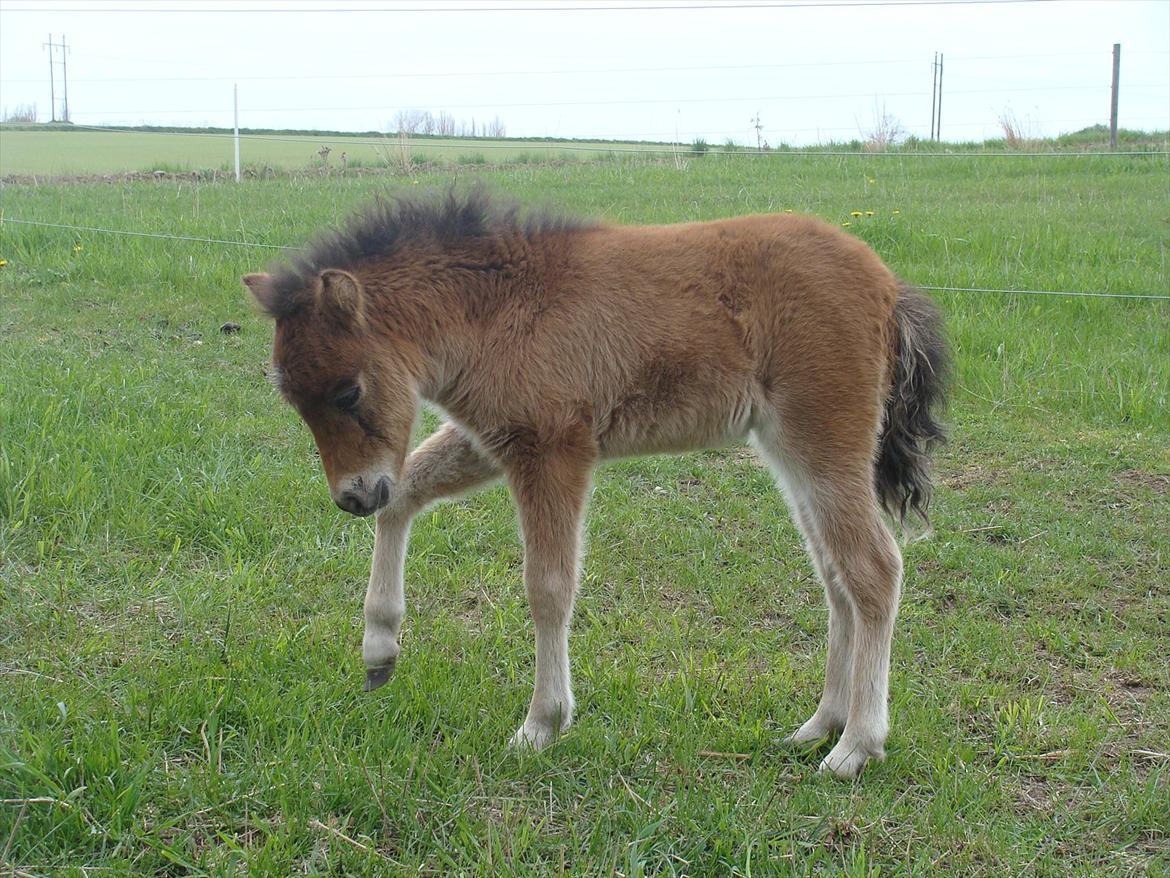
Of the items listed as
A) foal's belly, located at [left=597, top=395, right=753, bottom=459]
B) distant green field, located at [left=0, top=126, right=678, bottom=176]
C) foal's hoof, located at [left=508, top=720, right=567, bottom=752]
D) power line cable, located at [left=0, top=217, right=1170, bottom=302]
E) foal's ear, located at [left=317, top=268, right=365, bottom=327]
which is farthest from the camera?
distant green field, located at [left=0, top=126, right=678, bottom=176]

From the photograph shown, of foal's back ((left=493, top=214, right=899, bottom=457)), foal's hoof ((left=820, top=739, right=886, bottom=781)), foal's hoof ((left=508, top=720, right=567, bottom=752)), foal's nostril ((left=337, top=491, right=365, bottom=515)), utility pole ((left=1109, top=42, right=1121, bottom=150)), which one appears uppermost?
utility pole ((left=1109, top=42, right=1121, bottom=150))

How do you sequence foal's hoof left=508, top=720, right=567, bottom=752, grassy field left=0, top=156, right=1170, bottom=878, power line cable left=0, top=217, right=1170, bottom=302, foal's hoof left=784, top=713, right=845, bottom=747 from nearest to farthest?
grassy field left=0, top=156, right=1170, bottom=878 < foal's hoof left=508, top=720, right=567, bottom=752 < foal's hoof left=784, top=713, right=845, bottom=747 < power line cable left=0, top=217, right=1170, bottom=302

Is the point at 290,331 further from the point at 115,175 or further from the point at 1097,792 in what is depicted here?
the point at 115,175

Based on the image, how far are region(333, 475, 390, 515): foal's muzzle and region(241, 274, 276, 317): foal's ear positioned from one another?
2.19 feet

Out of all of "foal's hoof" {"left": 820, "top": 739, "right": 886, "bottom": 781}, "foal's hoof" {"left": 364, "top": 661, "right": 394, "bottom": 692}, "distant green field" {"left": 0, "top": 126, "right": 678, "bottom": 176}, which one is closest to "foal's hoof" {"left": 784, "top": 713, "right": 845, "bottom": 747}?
"foal's hoof" {"left": 820, "top": 739, "right": 886, "bottom": 781}

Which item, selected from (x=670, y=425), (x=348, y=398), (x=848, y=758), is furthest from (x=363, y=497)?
(x=848, y=758)

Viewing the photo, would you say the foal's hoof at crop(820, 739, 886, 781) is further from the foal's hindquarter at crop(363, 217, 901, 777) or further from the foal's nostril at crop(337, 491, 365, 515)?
the foal's nostril at crop(337, 491, 365, 515)

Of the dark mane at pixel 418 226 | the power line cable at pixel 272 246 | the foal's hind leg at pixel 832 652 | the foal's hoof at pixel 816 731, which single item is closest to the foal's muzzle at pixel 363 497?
the dark mane at pixel 418 226

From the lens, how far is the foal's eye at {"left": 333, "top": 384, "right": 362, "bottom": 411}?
3.63m

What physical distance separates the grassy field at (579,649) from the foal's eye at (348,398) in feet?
3.09

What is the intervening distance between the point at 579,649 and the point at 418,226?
5.74ft

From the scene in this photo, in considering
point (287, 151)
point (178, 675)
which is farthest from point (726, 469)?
point (287, 151)

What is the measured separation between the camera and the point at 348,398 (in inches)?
143

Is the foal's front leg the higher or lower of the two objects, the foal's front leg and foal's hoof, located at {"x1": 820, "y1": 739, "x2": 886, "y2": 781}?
the higher
